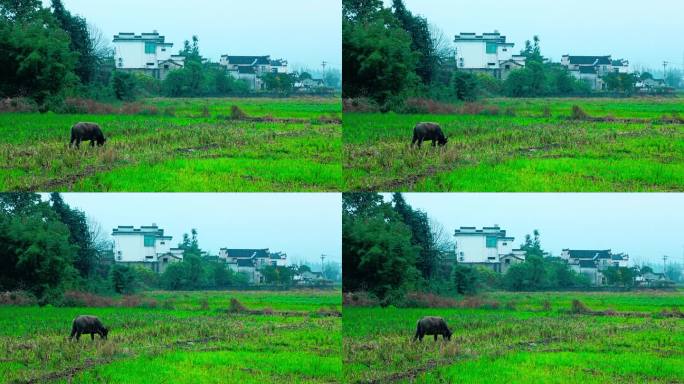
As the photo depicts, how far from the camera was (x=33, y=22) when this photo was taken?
1245 centimetres

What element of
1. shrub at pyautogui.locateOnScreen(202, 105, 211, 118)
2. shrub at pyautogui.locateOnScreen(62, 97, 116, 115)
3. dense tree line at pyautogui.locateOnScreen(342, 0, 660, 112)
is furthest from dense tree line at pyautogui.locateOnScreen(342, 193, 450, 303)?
shrub at pyautogui.locateOnScreen(62, 97, 116, 115)

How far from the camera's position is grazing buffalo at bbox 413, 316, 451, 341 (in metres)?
12.4

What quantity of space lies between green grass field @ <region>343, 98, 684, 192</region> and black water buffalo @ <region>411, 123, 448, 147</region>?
7 cm

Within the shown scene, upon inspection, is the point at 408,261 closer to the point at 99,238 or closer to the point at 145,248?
the point at 145,248

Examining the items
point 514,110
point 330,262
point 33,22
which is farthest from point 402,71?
point 33,22

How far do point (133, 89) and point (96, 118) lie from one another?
0.48 meters

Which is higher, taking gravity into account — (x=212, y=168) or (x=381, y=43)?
(x=381, y=43)

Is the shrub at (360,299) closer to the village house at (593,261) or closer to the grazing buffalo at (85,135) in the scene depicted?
the village house at (593,261)

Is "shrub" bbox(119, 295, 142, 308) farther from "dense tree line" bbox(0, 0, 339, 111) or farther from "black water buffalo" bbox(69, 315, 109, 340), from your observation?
"dense tree line" bbox(0, 0, 339, 111)

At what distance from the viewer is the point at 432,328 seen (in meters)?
12.4

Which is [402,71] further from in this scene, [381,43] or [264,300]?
[264,300]

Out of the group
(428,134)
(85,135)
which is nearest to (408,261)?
(428,134)

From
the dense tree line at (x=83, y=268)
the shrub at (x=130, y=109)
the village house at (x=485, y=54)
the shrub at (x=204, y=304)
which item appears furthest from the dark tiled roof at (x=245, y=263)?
the village house at (x=485, y=54)

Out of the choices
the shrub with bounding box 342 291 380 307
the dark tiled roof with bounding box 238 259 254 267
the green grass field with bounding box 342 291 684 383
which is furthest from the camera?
the dark tiled roof with bounding box 238 259 254 267
